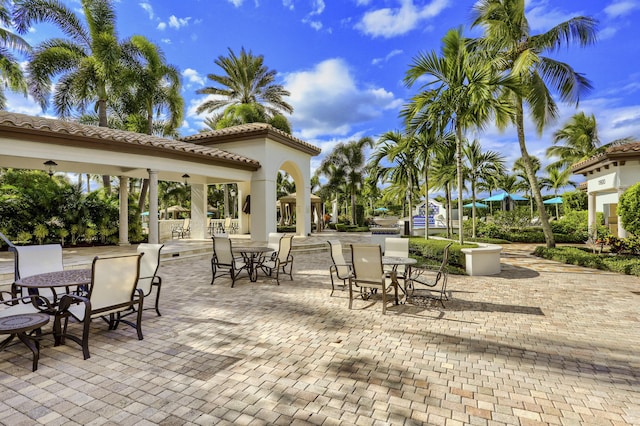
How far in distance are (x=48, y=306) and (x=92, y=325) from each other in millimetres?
1072

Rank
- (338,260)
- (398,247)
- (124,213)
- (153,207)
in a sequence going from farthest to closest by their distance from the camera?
(124,213)
(153,207)
(398,247)
(338,260)

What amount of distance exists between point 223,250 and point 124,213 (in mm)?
8218

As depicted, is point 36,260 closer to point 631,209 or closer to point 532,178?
point 631,209

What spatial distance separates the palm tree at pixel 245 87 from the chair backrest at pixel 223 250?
18.1m

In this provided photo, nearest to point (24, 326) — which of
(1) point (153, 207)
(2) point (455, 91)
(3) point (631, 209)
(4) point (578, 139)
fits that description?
(1) point (153, 207)

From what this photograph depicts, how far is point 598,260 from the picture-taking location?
958cm

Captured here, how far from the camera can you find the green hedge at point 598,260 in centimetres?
865

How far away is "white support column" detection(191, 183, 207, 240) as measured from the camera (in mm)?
15727

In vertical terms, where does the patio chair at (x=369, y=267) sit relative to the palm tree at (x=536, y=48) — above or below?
below

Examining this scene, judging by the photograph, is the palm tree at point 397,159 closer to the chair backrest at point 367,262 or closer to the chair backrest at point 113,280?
the chair backrest at point 367,262

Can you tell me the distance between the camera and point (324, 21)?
42.9ft

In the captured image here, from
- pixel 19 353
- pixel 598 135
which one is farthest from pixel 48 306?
pixel 598 135

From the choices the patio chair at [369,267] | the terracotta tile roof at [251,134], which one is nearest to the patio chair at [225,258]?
the patio chair at [369,267]

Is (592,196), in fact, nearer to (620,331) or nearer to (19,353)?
(620,331)
